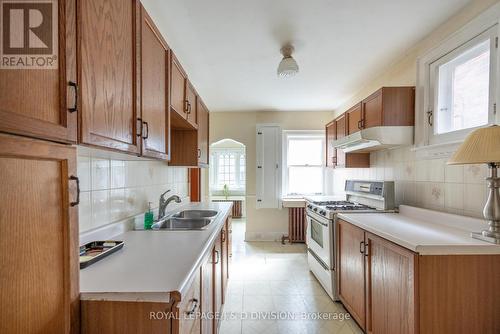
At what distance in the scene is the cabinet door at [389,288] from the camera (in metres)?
1.27

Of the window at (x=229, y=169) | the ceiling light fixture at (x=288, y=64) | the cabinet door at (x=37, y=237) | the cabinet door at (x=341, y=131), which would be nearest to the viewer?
the cabinet door at (x=37, y=237)

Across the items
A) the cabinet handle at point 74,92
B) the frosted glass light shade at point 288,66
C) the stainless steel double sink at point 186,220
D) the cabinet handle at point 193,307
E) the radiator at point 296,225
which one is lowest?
the radiator at point 296,225

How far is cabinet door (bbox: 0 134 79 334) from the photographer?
504mm

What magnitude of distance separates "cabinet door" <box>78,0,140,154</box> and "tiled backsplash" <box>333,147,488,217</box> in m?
2.07

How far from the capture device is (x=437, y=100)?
191 centimetres

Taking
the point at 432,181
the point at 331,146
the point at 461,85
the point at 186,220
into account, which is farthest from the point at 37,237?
the point at 331,146

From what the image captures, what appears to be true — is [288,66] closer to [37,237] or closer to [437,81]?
[437,81]

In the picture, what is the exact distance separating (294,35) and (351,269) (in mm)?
2014

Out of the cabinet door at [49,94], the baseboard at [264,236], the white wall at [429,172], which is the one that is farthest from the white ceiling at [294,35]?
the baseboard at [264,236]

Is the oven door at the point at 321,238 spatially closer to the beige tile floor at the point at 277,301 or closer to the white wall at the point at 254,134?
the beige tile floor at the point at 277,301

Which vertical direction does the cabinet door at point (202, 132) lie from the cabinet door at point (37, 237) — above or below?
above

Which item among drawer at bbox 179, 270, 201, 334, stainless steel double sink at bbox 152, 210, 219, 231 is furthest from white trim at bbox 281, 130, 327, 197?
drawer at bbox 179, 270, 201, 334

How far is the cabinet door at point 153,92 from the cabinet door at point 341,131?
87.4 inches

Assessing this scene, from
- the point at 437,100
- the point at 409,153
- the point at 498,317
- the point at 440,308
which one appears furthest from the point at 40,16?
the point at 409,153
